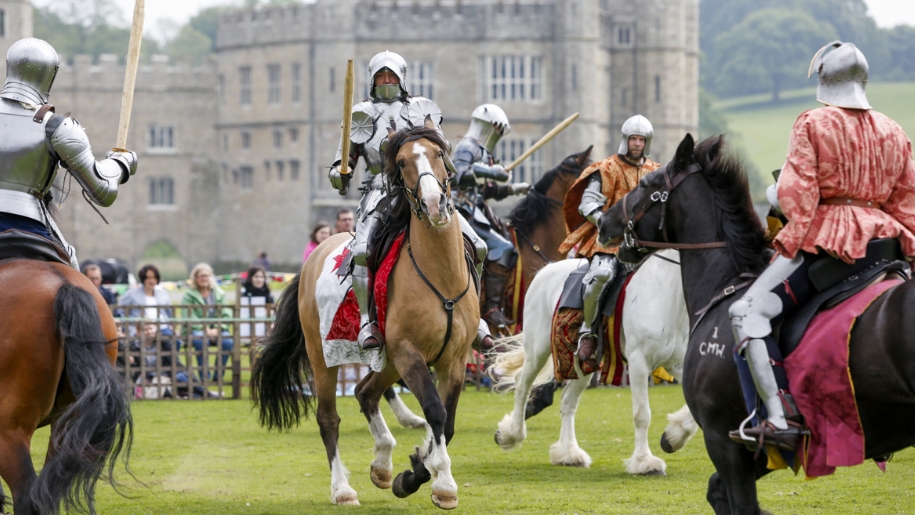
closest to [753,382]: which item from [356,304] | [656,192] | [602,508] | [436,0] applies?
[656,192]

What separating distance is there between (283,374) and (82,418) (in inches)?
138

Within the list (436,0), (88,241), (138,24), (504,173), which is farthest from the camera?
(88,241)

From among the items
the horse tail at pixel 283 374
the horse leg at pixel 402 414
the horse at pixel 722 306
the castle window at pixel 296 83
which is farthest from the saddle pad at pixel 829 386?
the castle window at pixel 296 83

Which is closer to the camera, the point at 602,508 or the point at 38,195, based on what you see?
the point at 38,195

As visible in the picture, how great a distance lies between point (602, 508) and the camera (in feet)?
27.3

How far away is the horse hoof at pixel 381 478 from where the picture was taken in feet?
29.0

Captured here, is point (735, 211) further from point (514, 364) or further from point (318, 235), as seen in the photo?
point (318, 235)

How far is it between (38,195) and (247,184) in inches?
2588

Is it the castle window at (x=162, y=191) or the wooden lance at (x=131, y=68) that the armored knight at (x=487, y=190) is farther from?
the castle window at (x=162, y=191)

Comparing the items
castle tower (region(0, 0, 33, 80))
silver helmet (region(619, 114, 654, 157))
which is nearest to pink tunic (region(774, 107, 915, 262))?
silver helmet (region(619, 114, 654, 157))

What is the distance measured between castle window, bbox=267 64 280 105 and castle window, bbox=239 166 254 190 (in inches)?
166

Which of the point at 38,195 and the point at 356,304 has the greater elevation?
the point at 38,195

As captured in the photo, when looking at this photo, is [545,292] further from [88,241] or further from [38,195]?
[88,241]

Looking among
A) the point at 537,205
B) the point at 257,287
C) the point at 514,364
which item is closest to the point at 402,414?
the point at 514,364
